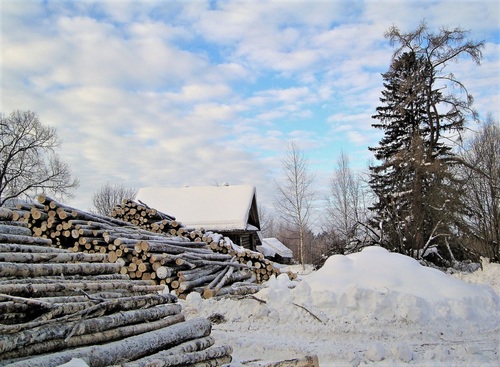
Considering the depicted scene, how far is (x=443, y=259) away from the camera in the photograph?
1944 centimetres

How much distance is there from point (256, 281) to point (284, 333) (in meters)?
6.31

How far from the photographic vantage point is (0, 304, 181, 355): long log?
3.02 metres

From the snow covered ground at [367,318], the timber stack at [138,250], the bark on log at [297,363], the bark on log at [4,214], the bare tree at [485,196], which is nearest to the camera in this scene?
the bark on log at [297,363]

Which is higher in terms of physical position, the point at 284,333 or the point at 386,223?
the point at 386,223

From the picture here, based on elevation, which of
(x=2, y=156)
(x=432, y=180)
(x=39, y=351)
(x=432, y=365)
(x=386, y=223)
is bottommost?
(x=432, y=365)

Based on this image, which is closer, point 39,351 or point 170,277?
point 39,351

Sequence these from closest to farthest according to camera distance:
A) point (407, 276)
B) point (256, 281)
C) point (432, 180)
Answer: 1. point (407, 276)
2. point (256, 281)
3. point (432, 180)

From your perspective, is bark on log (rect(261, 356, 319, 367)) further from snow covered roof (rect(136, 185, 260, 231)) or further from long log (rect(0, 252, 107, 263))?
snow covered roof (rect(136, 185, 260, 231))

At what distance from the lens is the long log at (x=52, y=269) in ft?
13.3

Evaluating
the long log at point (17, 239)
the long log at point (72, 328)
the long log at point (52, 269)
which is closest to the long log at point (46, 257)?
the long log at point (52, 269)

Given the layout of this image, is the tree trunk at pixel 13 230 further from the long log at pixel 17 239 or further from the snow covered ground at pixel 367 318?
the snow covered ground at pixel 367 318

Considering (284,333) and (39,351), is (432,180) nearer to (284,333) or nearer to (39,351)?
(284,333)

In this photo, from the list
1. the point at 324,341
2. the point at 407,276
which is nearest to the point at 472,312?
the point at 407,276

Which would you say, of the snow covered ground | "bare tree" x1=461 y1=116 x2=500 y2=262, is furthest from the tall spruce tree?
the snow covered ground
